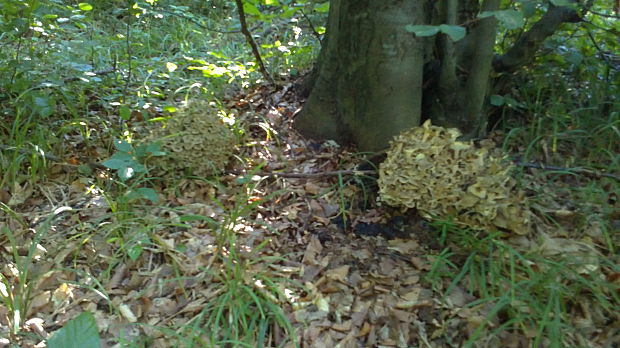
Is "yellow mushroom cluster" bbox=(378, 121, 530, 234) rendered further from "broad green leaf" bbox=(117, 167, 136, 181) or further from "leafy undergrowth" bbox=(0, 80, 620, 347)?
"broad green leaf" bbox=(117, 167, 136, 181)

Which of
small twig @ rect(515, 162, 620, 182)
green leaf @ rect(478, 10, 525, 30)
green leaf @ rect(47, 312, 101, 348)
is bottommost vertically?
green leaf @ rect(47, 312, 101, 348)

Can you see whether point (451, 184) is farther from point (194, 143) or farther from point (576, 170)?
point (194, 143)

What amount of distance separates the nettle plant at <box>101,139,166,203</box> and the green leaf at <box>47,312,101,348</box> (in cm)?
69

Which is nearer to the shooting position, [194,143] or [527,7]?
[527,7]

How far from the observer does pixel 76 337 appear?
58.2 inches

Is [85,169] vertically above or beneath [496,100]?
beneath

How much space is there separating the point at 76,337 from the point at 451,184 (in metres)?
1.47

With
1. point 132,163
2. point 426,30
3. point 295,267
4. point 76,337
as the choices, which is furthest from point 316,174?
point 76,337

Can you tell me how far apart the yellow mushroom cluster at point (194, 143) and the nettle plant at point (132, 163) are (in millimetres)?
137

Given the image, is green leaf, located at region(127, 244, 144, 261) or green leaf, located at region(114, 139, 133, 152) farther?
green leaf, located at region(114, 139, 133, 152)

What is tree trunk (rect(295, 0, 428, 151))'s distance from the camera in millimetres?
2445

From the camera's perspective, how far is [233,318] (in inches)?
74.2

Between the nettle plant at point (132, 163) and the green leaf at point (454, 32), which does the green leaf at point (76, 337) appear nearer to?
the nettle plant at point (132, 163)

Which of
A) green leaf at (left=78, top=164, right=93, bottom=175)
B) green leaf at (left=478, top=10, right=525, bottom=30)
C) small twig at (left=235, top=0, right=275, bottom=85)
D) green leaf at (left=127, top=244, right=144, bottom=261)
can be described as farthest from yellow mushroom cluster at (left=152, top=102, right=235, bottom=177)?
green leaf at (left=478, top=10, right=525, bottom=30)
